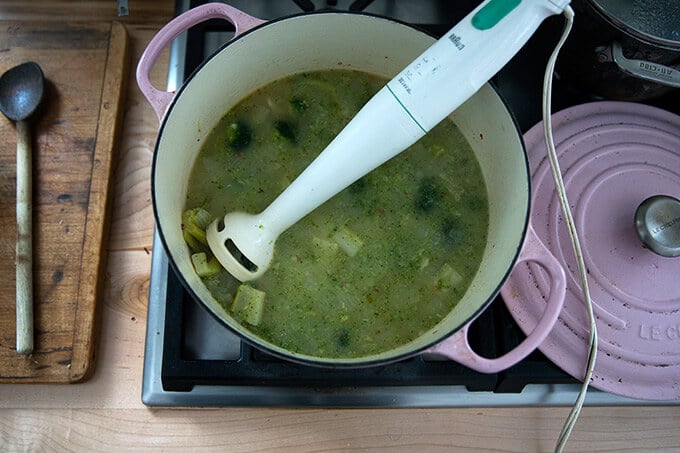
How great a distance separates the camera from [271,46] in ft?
2.53

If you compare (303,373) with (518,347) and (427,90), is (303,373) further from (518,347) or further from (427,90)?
(427,90)

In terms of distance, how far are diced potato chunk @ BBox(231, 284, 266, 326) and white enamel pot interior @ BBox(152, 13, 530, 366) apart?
3 centimetres

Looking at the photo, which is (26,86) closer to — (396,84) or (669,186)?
(396,84)

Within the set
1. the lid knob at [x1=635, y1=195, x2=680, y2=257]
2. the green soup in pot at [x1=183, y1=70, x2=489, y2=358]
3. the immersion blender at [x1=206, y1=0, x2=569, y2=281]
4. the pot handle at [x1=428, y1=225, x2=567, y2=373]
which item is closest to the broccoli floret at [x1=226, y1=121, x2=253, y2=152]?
the green soup in pot at [x1=183, y1=70, x2=489, y2=358]

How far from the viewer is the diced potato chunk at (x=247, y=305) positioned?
2.40ft

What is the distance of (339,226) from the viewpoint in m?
0.79

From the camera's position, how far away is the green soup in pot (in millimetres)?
740

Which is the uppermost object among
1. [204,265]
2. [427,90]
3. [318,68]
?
[427,90]

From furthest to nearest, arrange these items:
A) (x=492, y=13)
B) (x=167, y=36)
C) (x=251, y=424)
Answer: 1. (x=251, y=424)
2. (x=167, y=36)
3. (x=492, y=13)

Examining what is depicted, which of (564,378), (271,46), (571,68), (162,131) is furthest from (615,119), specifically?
(162,131)

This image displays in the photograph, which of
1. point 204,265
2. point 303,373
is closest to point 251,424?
point 303,373

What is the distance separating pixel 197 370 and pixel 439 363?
30 cm

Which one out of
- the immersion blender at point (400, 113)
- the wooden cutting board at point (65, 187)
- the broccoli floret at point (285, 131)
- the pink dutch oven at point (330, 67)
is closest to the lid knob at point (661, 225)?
the pink dutch oven at point (330, 67)

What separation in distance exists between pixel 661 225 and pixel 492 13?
0.38 meters
